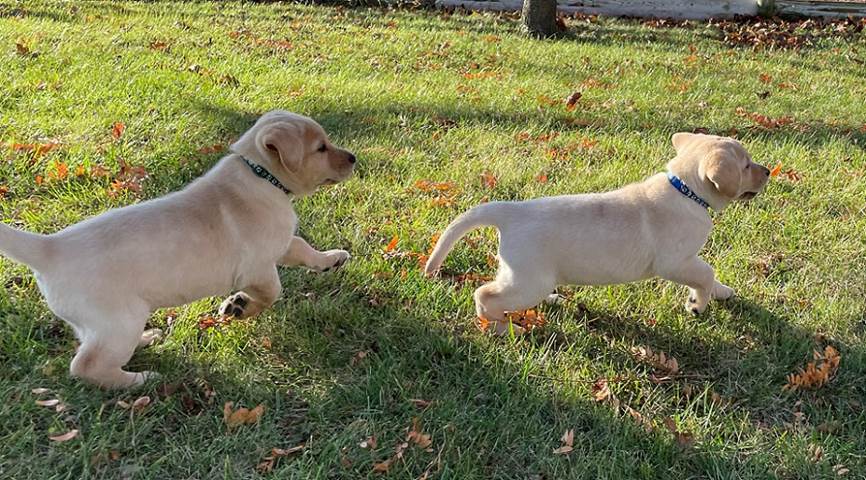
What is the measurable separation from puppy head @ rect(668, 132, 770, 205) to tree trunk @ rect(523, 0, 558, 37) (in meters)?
7.91

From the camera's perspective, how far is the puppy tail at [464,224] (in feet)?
10.9

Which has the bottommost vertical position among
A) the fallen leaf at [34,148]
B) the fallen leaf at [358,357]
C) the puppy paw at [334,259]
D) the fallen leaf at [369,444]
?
the fallen leaf at [369,444]

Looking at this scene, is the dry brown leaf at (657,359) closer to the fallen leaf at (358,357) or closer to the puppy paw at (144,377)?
the fallen leaf at (358,357)

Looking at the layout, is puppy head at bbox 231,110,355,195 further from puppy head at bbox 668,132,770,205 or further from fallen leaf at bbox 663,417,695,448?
fallen leaf at bbox 663,417,695,448

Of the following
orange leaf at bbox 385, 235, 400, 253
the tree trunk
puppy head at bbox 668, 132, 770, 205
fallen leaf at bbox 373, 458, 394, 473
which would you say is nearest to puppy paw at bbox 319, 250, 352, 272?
orange leaf at bbox 385, 235, 400, 253

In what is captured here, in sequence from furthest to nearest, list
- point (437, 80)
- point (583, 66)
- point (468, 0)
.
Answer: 1. point (468, 0)
2. point (583, 66)
3. point (437, 80)

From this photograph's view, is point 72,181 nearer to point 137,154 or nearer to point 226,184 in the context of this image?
point 137,154

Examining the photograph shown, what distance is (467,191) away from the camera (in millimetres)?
4996

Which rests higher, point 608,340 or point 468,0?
point 468,0

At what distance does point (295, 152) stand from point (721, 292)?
2402mm

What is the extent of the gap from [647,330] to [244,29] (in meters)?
8.42

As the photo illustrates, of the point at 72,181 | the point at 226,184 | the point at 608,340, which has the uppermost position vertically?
the point at 226,184

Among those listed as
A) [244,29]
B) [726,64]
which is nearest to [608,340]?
[726,64]

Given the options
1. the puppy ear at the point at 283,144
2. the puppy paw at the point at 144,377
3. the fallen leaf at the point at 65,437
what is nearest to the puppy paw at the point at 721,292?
the puppy ear at the point at 283,144
